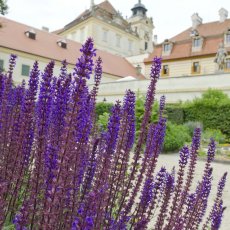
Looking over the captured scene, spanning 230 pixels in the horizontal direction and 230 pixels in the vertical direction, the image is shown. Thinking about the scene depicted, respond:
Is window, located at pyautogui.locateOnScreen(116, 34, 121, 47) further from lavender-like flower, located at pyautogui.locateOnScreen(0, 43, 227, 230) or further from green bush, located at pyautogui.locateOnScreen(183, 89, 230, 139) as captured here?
lavender-like flower, located at pyautogui.locateOnScreen(0, 43, 227, 230)

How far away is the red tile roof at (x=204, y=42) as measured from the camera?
3544cm

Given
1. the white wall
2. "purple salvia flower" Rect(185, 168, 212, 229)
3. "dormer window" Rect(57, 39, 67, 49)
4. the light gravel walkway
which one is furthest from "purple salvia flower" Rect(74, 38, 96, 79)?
"dormer window" Rect(57, 39, 67, 49)

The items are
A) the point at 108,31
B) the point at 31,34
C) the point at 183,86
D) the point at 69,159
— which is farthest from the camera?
the point at 108,31

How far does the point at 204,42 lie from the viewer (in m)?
36.3

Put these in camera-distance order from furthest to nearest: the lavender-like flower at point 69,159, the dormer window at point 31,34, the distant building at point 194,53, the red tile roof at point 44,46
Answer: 1. the dormer window at point 31,34
2. the distant building at point 194,53
3. the red tile roof at point 44,46
4. the lavender-like flower at point 69,159

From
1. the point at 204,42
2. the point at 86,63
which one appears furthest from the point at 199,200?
the point at 204,42

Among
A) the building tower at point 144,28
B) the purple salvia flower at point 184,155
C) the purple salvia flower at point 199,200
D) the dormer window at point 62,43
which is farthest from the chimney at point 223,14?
the purple salvia flower at point 184,155

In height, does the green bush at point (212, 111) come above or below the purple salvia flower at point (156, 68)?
above

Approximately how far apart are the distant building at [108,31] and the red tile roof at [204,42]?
1056 centimetres

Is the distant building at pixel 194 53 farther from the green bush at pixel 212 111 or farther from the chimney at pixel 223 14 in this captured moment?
the green bush at pixel 212 111

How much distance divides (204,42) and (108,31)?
57.5 ft

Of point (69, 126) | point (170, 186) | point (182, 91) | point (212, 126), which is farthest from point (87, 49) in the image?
point (182, 91)

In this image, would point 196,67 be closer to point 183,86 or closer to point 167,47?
point 167,47

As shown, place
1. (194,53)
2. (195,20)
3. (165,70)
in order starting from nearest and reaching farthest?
(194,53) → (165,70) → (195,20)
